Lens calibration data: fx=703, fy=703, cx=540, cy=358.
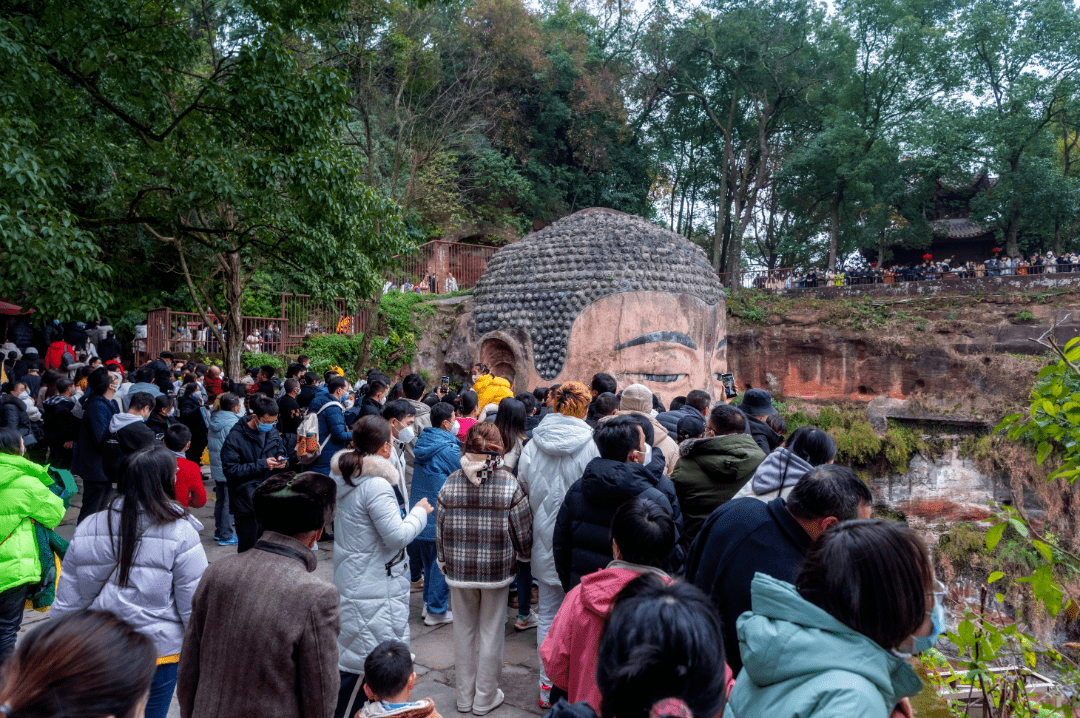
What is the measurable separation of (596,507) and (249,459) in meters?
3.04

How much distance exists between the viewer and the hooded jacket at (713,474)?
11.8ft

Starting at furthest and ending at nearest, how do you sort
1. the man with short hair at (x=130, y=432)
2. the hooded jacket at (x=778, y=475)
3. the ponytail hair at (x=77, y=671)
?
the man with short hair at (x=130, y=432), the hooded jacket at (x=778, y=475), the ponytail hair at (x=77, y=671)

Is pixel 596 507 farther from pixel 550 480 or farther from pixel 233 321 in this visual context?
pixel 233 321

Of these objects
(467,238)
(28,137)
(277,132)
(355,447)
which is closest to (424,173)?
(467,238)

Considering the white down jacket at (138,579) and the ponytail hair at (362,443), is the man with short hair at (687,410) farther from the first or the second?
the white down jacket at (138,579)

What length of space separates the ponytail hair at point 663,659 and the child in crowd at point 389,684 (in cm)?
126

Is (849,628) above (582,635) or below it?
above

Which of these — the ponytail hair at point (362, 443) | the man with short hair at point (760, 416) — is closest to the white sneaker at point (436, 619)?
the ponytail hair at point (362, 443)

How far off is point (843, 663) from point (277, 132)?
824cm

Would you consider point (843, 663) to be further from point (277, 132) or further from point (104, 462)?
point (277, 132)

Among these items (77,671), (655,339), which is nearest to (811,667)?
(77,671)

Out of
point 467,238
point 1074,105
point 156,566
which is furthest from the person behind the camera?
point 467,238

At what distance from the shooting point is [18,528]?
3.00 meters

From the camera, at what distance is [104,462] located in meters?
5.36
